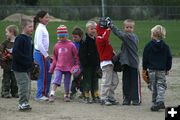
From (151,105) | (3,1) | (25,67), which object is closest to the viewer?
(25,67)

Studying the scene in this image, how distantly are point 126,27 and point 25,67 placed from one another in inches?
90.2

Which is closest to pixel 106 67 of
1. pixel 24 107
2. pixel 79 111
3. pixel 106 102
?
pixel 106 102

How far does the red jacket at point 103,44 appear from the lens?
11.6m

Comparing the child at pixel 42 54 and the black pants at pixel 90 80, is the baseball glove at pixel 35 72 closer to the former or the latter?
the child at pixel 42 54

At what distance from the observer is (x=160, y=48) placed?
436 inches

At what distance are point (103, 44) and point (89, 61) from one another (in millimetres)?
620

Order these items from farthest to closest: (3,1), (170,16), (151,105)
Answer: (3,1) → (170,16) → (151,105)

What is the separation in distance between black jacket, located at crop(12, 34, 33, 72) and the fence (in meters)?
53.8

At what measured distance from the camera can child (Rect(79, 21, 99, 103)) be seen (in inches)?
478

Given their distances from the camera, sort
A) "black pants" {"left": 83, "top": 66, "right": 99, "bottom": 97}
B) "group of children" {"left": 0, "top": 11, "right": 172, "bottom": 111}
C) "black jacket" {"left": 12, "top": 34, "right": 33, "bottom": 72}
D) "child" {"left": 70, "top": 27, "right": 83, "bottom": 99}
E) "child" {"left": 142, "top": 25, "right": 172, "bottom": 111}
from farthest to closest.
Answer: "child" {"left": 70, "top": 27, "right": 83, "bottom": 99}, "black pants" {"left": 83, "top": 66, "right": 99, "bottom": 97}, "child" {"left": 142, "top": 25, "right": 172, "bottom": 111}, "group of children" {"left": 0, "top": 11, "right": 172, "bottom": 111}, "black jacket" {"left": 12, "top": 34, "right": 33, "bottom": 72}

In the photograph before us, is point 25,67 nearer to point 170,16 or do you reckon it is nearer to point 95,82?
point 95,82

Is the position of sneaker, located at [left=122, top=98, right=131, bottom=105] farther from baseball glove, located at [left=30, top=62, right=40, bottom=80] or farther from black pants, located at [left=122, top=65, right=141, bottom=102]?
baseball glove, located at [left=30, top=62, right=40, bottom=80]

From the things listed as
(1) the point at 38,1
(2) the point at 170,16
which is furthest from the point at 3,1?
(2) the point at 170,16

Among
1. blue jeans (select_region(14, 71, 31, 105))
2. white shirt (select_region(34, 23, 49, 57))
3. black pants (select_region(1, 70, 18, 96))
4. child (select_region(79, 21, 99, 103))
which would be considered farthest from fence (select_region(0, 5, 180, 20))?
blue jeans (select_region(14, 71, 31, 105))
